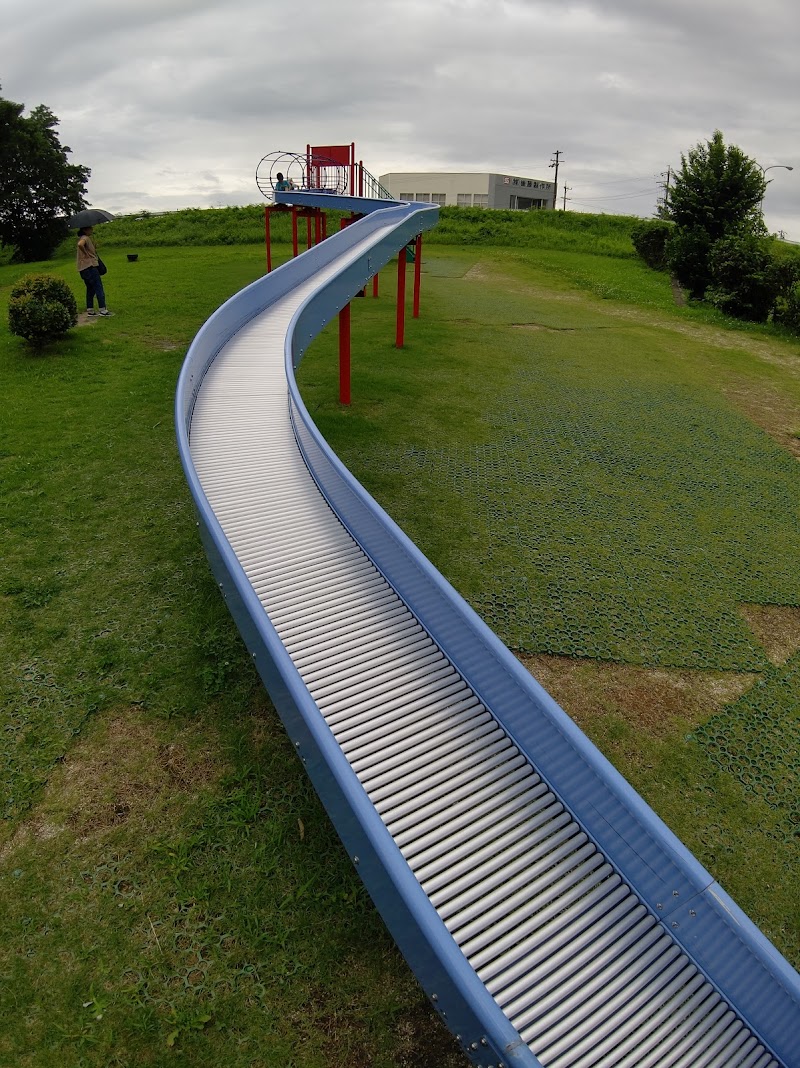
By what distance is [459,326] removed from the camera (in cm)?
1675

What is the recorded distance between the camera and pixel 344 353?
1075 cm

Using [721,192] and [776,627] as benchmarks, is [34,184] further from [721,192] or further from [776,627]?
[776,627]

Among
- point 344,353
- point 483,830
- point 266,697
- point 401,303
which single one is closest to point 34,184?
point 401,303

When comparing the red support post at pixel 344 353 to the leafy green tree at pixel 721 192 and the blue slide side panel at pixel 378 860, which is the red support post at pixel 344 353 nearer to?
the blue slide side panel at pixel 378 860

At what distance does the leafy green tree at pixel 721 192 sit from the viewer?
22.4 m

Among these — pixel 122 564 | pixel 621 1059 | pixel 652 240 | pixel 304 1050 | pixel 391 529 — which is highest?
pixel 652 240

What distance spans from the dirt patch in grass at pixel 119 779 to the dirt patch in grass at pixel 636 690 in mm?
2535

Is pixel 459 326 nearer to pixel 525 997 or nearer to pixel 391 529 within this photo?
pixel 391 529

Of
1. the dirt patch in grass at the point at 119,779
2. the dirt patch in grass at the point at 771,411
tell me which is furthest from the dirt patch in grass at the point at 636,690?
the dirt patch in grass at the point at 771,411

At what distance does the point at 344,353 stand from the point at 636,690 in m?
7.08

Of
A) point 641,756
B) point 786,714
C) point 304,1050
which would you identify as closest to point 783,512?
point 786,714

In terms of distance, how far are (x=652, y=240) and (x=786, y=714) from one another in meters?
27.3

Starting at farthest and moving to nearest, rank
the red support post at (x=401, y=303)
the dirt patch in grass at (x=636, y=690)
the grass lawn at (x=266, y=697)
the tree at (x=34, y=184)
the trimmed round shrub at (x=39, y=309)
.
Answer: the tree at (x=34, y=184) < the red support post at (x=401, y=303) < the trimmed round shrub at (x=39, y=309) < the dirt patch in grass at (x=636, y=690) < the grass lawn at (x=266, y=697)

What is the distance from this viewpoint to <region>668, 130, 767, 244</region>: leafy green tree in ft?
73.4
